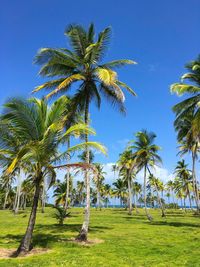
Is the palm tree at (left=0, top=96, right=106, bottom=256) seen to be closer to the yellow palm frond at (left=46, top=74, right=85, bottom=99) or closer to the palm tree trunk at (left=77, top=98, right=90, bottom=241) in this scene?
the yellow palm frond at (left=46, top=74, right=85, bottom=99)

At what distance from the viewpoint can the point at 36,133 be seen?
1302 cm

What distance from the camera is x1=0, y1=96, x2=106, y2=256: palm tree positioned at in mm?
12398

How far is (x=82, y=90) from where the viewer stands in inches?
689

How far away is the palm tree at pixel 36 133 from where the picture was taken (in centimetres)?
1240

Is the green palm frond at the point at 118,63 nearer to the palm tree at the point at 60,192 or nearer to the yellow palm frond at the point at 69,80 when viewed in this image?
the yellow palm frond at the point at 69,80

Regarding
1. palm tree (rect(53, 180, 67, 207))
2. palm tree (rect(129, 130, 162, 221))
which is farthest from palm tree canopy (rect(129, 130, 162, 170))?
palm tree (rect(53, 180, 67, 207))

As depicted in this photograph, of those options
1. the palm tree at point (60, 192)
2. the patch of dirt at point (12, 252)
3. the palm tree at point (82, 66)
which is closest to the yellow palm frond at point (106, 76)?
the palm tree at point (82, 66)

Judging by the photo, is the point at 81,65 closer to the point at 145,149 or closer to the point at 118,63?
the point at 118,63

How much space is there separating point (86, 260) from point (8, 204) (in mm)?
73395

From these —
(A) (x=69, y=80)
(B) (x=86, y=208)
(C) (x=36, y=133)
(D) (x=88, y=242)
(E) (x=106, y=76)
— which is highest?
(A) (x=69, y=80)

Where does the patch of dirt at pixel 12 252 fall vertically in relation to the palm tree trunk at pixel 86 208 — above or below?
below

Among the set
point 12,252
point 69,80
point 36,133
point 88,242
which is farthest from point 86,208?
point 69,80

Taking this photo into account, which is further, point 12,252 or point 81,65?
point 81,65

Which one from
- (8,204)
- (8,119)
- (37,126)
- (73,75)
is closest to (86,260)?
(37,126)
